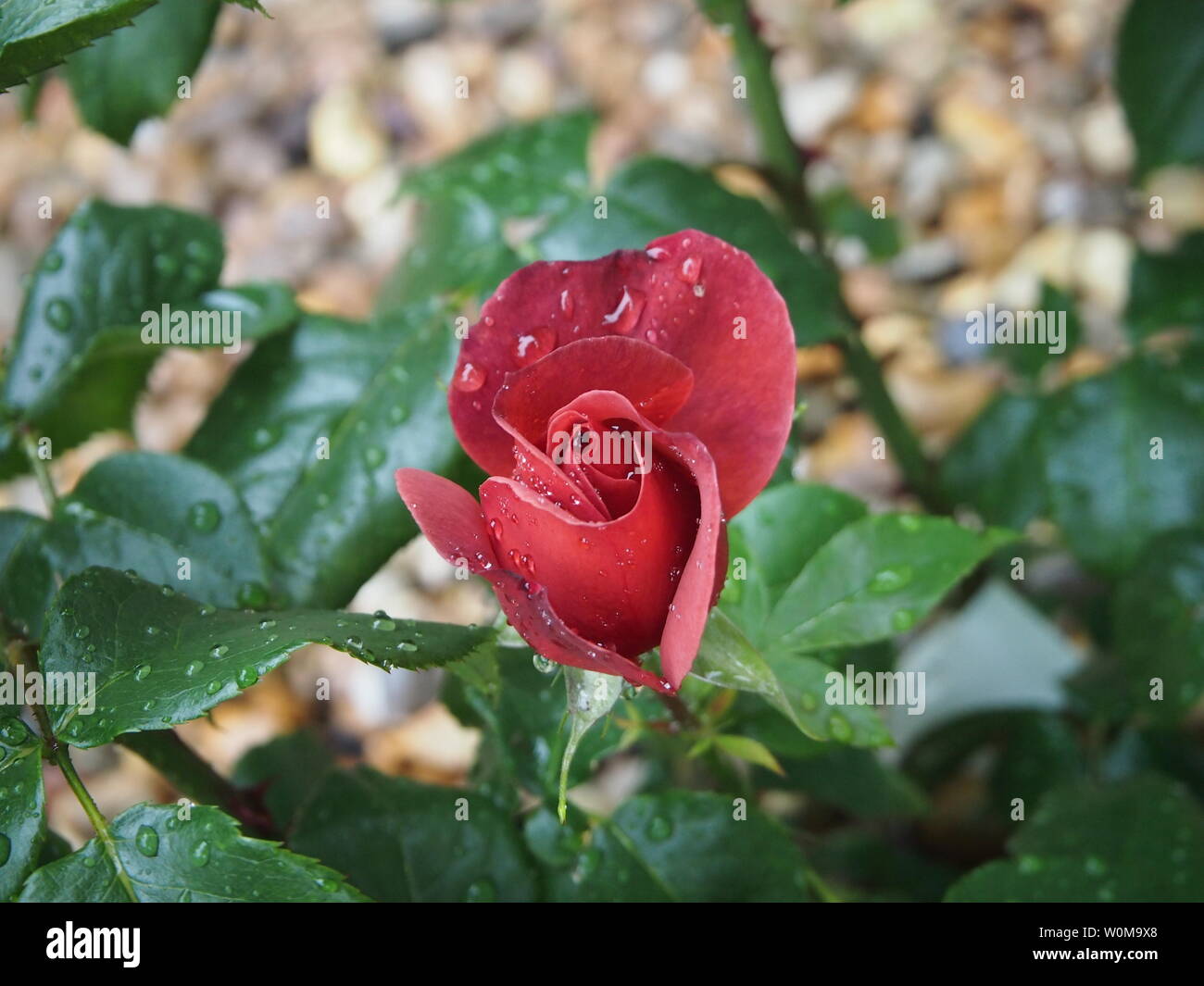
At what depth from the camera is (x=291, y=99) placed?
1785 millimetres

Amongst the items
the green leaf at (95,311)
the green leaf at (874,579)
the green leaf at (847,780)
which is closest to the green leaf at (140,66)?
the green leaf at (95,311)

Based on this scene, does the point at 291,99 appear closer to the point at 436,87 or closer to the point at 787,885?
the point at 436,87

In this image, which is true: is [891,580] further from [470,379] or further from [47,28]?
[47,28]

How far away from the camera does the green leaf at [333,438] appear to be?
2.00 ft

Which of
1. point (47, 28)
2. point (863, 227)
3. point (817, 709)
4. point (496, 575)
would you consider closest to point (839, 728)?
point (817, 709)

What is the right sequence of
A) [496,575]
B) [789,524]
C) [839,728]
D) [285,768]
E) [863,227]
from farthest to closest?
[863,227] < [285,768] < [789,524] < [839,728] < [496,575]

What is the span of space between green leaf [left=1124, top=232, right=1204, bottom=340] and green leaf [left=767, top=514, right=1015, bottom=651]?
22.0 inches

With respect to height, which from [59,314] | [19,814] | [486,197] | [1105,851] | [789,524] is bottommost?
[1105,851]

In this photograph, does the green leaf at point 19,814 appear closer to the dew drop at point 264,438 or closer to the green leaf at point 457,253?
the dew drop at point 264,438

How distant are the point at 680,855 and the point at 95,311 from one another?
1.55 ft

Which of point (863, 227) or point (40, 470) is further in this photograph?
point (863, 227)

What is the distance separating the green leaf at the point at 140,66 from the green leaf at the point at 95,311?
0.08 meters

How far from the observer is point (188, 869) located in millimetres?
429

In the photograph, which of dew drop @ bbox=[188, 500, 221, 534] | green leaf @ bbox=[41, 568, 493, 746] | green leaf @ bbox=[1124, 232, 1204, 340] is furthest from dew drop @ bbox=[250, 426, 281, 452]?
green leaf @ bbox=[1124, 232, 1204, 340]
